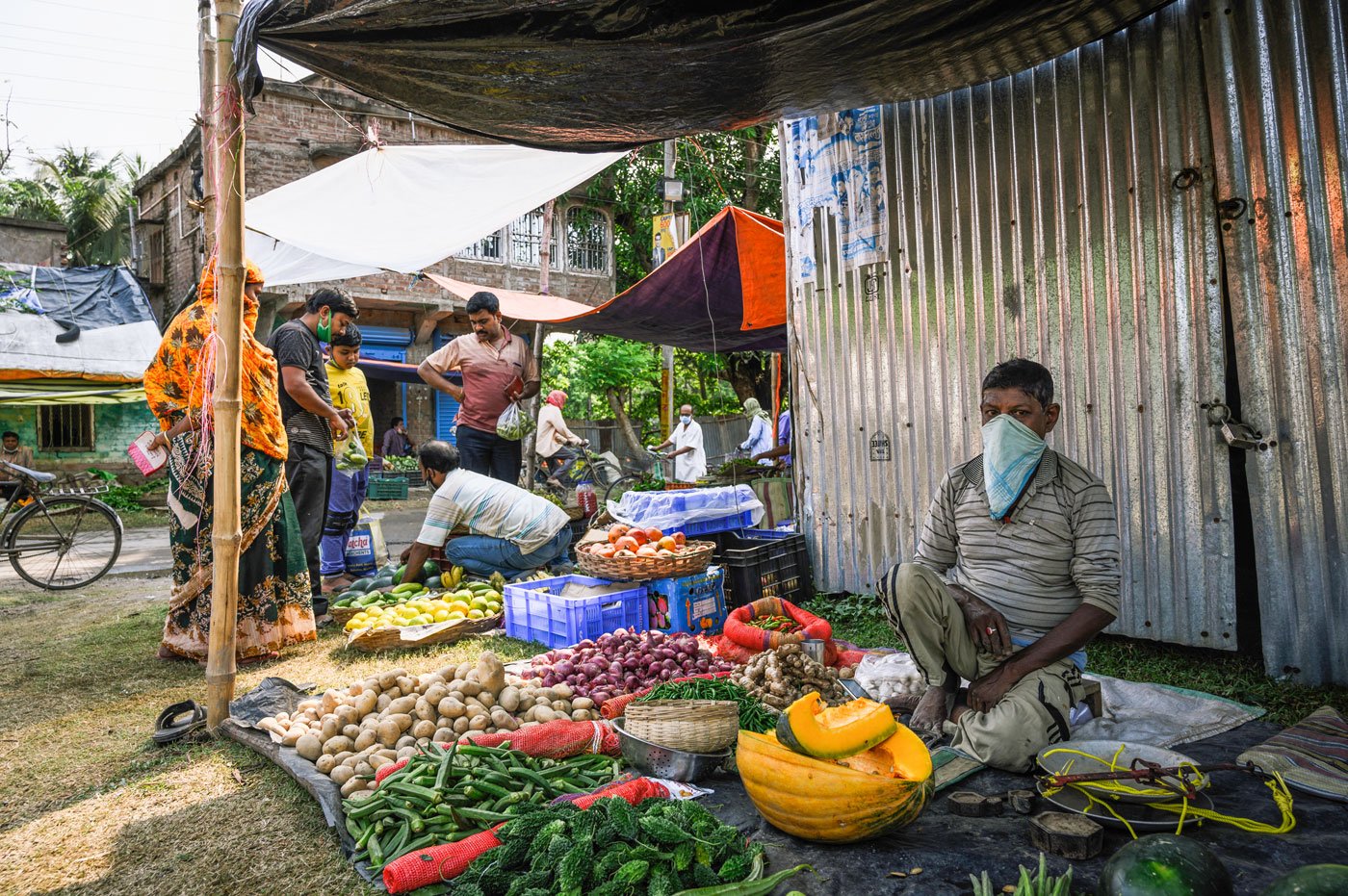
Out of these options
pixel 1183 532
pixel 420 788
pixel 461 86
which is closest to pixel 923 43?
pixel 461 86

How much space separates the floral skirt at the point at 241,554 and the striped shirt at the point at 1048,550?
395 cm

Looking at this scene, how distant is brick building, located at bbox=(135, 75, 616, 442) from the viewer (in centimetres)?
1714

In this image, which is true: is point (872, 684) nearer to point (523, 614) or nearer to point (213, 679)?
point (523, 614)

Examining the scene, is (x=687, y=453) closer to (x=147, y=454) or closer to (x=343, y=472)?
(x=343, y=472)

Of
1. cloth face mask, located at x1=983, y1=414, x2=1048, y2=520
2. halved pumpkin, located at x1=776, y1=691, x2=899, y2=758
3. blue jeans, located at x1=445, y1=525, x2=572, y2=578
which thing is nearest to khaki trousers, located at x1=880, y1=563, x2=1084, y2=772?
cloth face mask, located at x1=983, y1=414, x2=1048, y2=520

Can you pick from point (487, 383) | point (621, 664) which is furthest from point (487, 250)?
point (621, 664)

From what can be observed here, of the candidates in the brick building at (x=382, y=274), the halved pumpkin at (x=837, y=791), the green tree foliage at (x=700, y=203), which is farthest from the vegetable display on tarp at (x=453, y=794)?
the brick building at (x=382, y=274)

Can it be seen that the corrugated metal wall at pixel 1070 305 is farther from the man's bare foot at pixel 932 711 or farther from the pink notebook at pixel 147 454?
the pink notebook at pixel 147 454

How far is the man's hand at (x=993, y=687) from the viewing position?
295 centimetres

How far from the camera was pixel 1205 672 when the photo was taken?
3.87 metres

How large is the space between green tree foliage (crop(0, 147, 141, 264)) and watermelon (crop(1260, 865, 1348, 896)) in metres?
27.5

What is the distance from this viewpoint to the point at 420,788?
2566 mm

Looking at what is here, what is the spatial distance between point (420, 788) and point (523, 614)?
8.31ft

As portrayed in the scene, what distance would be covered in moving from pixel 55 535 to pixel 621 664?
267 inches
